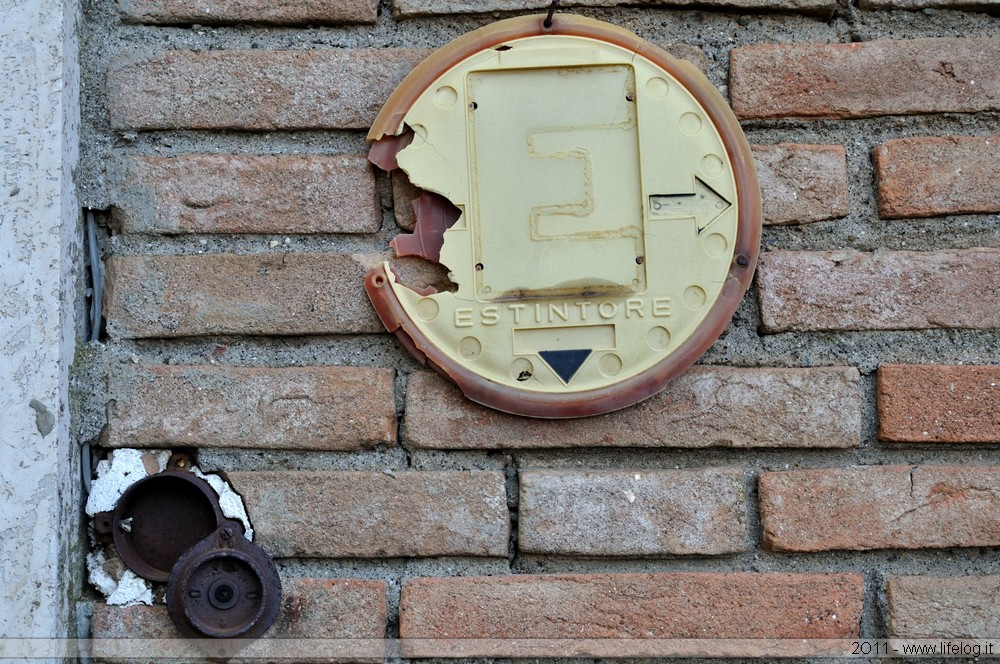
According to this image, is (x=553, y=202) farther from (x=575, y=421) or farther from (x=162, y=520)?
(x=162, y=520)

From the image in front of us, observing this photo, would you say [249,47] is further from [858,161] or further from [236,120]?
[858,161]

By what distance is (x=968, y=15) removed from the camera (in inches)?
39.6

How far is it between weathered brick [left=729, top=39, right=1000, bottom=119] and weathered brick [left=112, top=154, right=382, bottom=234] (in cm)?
43

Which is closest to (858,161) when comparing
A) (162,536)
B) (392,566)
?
(392,566)

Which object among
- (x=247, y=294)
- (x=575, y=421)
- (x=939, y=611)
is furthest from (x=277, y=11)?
(x=939, y=611)

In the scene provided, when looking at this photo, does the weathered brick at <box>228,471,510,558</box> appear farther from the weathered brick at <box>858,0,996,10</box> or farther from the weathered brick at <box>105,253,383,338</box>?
the weathered brick at <box>858,0,996,10</box>

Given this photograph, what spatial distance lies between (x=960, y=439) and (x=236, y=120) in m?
0.85

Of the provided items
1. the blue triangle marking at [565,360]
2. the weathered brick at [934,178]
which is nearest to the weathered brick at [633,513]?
the blue triangle marking at [565,360]

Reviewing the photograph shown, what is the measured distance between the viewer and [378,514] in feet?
3.08

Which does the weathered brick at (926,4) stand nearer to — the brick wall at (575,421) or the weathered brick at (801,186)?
the brick wall at (575,421)

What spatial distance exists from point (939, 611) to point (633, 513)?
335 millimetres

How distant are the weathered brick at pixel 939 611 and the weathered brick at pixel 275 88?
0.76 meters

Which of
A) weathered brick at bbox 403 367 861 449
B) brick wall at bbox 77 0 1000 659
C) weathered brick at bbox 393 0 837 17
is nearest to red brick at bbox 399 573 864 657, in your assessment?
brick wall at bbox 77 0 1000 659

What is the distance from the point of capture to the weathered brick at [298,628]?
93 cm
